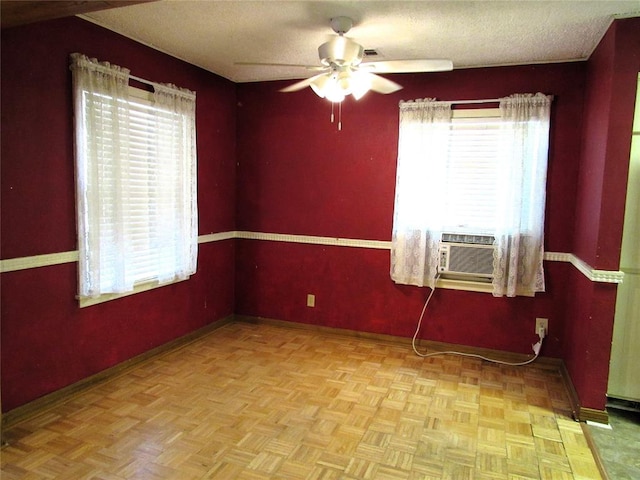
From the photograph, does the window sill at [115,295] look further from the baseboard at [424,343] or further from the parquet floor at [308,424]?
the baseboard at [424,343]

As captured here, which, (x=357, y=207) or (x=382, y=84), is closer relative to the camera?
(x=382, y=84)

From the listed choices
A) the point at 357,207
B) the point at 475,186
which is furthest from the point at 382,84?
the point at 357,207

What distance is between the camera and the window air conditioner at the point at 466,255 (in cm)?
352

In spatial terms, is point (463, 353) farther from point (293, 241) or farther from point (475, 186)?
point (293, 241)

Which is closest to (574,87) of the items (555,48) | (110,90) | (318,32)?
(555,48)

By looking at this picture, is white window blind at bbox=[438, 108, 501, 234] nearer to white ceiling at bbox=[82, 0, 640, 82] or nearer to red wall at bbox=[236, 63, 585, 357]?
red wall at bbox=[236, 63, 585, 357]

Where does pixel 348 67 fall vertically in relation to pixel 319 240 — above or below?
above

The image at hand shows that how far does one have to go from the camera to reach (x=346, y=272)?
4.06 meters

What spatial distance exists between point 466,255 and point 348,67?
1.84 m

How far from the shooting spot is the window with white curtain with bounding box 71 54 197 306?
2.71 m

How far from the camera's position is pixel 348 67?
2.47 m

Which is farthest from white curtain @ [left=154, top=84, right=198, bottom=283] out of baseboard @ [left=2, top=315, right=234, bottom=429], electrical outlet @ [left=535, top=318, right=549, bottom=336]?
electrical outlet @ [left=535, top=318, right=549, bottom=336]

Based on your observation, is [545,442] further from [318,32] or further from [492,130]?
[318,32]

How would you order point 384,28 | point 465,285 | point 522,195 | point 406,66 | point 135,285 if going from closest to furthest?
1. point 406,66
2. point 384,28
3. point 135,285
4. point 522,195
5. point 465,285
